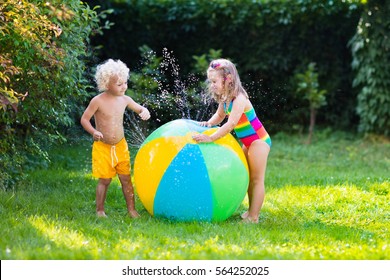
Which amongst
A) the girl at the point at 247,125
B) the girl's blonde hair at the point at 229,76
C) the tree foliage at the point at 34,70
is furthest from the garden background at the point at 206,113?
the girl's blonde hair at the point at 229,76

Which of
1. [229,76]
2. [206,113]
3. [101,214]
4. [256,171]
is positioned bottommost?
[101,214]

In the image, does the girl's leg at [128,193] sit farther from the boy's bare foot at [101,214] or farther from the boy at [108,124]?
the boy's bare foot at [101,214]

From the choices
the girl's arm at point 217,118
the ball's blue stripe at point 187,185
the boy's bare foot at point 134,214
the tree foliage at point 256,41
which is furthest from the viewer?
the tree foliage at point 256,41

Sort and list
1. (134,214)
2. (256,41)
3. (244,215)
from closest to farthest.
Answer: (134,214) < (244,215) < (256,41)

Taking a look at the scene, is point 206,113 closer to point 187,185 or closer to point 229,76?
point 229,76

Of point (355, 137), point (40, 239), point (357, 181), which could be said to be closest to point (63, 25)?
point (40, 239)

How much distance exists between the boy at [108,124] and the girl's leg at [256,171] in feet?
3.03

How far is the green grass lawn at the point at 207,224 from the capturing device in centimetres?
405

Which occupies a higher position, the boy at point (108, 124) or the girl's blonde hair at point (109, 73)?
the girl's blonde hair at point (109, 73)

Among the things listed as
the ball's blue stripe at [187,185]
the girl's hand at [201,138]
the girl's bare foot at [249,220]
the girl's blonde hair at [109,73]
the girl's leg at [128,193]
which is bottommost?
the girl's bare foot at [249,220]

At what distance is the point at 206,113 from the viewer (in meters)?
8.24

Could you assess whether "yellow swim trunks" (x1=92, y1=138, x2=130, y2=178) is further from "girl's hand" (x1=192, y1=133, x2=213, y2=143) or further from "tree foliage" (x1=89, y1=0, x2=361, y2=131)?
"tree foliage" (x1=89, y1=0, x2=361, y2=131)

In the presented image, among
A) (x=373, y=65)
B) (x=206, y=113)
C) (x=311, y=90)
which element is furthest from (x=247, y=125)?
(x=311, y=90)

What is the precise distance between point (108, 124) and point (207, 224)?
114 cm
